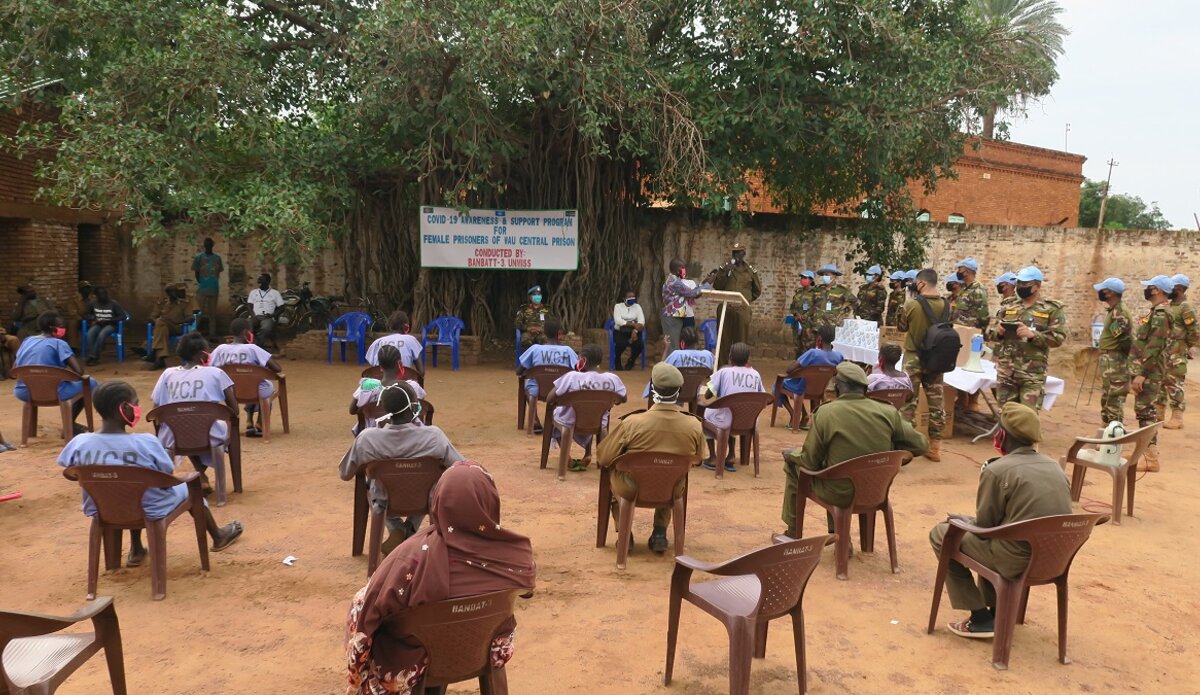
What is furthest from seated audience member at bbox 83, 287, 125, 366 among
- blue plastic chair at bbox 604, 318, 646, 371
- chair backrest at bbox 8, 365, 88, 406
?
blue plastic chair at bbox 604, 318, 646, 371

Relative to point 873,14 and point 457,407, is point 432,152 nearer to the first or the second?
point 457,407

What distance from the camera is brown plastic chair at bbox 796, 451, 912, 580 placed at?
4688 mm

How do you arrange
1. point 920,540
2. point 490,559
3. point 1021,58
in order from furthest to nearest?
point 1021,58, point 920,540, point 490,559

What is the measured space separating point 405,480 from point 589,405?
92.4 inches

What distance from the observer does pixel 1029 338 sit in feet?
24.2

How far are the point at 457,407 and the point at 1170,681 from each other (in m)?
7.31

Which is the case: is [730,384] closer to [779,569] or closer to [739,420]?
[739,420]

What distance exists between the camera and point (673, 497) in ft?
16.2

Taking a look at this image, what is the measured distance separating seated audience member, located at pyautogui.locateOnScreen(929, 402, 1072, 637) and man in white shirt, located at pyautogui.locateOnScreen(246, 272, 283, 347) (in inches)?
429

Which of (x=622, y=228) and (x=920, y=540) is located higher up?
(x=622, y=228)

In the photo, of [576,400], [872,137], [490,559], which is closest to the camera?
[490,559]

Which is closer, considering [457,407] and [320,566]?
[320,566]

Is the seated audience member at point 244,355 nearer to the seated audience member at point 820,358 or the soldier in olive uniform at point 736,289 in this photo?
the seated audience member at point 820,358

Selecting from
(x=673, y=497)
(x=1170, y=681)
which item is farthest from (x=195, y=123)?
(x=1170, y=681)
